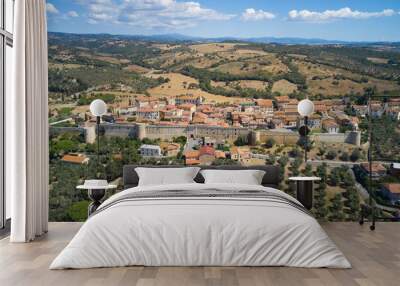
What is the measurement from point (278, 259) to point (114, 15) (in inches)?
200

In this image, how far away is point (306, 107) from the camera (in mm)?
8016

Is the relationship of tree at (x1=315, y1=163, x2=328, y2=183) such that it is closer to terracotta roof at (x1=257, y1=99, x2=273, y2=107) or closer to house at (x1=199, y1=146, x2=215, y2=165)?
terracotta roof at (x1=257, y1=99, x2=273, y2=107)

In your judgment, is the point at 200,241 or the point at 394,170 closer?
the point at 200,241

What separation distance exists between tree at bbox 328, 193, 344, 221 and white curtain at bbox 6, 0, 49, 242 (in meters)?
3.83

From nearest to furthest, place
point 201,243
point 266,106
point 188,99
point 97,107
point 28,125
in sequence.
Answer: point 201,243
point 28,125
point 97,107
point 266,106
point 188,99

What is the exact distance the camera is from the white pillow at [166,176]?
24.2 ft

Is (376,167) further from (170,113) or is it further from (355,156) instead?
(170,113)

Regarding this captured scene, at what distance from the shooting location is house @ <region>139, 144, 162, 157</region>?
334 inches

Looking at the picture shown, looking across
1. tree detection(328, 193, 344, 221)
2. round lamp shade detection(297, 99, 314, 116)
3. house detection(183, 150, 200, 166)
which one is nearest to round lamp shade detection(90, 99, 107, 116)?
house detection(183, 150, 200, 166)

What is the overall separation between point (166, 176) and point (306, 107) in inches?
80.3

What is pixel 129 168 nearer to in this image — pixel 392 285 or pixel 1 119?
pixel 1 119

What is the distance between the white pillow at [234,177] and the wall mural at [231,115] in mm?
904

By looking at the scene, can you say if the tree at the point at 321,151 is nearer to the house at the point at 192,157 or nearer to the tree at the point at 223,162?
the tree at the point at 223,162

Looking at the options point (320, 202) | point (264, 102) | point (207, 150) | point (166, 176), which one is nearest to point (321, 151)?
→ point (320, 202)
